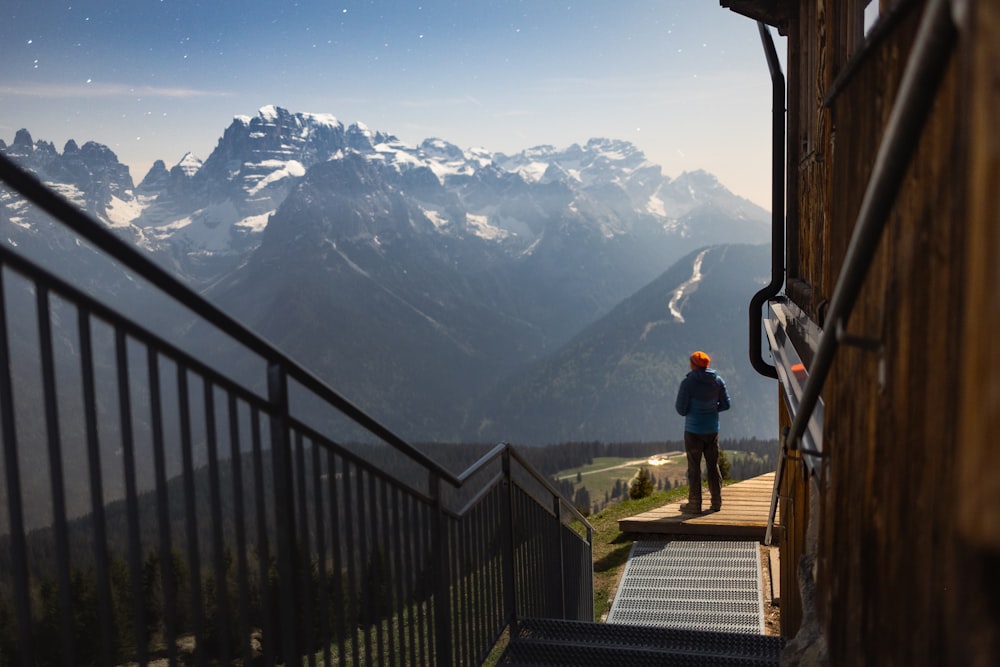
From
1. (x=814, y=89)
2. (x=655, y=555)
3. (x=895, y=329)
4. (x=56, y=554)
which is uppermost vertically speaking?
(x=814, y=89)

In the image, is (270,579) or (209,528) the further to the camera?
(270,579)

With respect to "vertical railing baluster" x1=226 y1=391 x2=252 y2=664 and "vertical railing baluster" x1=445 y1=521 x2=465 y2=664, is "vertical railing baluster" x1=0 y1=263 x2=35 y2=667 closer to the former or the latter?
"vertical railing baluster" x1=226 y1=391 x2=252 y2=664

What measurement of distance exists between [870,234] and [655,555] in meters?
7.97

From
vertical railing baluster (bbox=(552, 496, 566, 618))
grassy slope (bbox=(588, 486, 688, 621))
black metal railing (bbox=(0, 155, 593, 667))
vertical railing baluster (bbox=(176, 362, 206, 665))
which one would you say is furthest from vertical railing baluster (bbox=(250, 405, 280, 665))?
grassy slope (bbox=(588, 486, 688, 621))

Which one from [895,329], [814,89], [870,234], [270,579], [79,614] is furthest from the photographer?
[814,89]

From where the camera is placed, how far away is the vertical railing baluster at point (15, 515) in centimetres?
152

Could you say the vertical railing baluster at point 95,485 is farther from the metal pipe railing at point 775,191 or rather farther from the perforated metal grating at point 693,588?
the metal pipe railing at point 775,191

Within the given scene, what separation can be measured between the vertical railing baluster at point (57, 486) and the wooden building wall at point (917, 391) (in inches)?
58.7

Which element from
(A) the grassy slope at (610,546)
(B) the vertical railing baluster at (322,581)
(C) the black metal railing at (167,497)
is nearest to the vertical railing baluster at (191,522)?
(C) the black metal railing at (167,497)

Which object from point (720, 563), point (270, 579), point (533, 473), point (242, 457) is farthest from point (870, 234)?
point (720, 563)

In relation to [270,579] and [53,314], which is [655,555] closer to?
[270,579]

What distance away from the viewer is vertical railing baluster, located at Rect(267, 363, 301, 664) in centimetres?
224

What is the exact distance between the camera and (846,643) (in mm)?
2010

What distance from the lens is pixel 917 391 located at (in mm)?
1353
